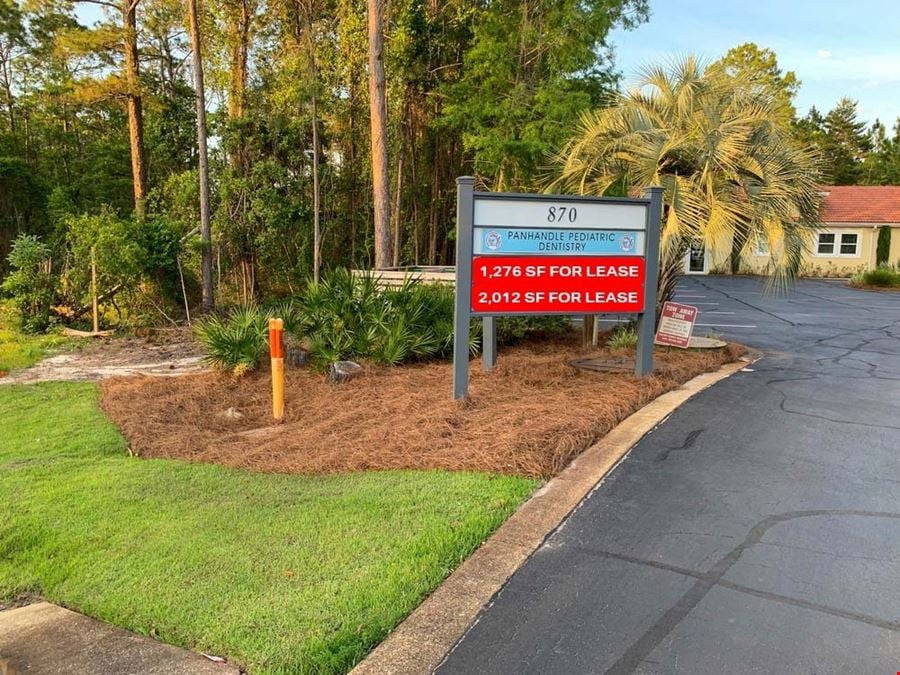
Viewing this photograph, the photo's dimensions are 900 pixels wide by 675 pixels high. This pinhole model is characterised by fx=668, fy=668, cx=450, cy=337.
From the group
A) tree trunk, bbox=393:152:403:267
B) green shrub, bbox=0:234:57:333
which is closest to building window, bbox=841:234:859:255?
tree trunk, bbox=393:152:403:267

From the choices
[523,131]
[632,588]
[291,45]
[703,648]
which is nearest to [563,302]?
[632,588]

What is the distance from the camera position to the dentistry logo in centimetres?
669

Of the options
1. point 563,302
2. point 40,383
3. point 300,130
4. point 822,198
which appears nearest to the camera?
point 563,302

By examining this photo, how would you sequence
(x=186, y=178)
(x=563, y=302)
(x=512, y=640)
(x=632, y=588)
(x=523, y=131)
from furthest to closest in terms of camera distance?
(x=186, y=178) < (x=523, y=131) < (x=563, y=302) < (x=632, y=588) < (x=512, y=640)

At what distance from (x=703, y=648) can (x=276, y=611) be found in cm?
184

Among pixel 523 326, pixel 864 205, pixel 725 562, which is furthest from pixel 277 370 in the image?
pixel 864 205

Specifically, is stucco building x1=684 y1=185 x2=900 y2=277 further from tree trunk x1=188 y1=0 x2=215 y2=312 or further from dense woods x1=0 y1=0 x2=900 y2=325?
tree trunk x1=188 y1=0 x2=215 y2=312

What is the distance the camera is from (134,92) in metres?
16.8

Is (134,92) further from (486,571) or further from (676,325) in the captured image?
(486,571)

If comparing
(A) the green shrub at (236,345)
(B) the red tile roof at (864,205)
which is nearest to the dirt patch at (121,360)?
(A) the green shrub at (236,345)

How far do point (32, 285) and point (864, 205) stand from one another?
1406 inches

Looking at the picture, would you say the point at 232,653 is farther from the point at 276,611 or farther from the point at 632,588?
the point at 632,588

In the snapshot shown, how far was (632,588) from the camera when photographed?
127 inches

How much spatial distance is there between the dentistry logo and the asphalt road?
2365mm
